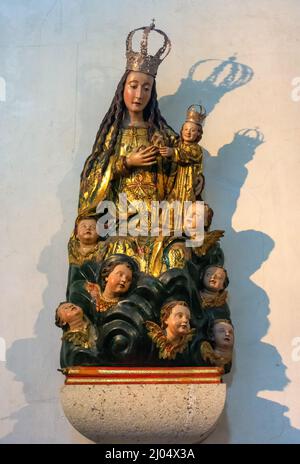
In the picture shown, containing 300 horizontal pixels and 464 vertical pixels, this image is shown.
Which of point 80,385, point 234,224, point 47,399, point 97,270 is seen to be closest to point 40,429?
point 47,399

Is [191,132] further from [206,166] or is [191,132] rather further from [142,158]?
[206,166]

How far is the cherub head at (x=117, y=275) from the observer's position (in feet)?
7.61

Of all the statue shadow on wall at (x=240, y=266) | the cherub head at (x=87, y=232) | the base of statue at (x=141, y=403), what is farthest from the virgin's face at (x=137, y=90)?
the base of statue at (x=141, y=403)

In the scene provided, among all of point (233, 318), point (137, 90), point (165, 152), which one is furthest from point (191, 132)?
point (233, 318)

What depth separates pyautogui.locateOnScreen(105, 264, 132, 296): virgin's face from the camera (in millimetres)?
2316

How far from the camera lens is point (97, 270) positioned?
2418mm

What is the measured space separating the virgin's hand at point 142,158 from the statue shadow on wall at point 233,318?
442 millimetres

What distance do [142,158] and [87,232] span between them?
0.35 metres

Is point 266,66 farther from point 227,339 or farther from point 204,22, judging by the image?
point 227,339

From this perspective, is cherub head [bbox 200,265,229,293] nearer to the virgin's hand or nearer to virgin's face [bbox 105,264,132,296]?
virgin's face [bbox 105,264,132,296]

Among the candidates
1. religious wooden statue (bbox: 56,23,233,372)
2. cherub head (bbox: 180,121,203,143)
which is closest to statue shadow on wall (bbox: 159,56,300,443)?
religious wooden statue (bbox: 56,23,233,372)

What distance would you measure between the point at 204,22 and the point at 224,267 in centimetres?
120

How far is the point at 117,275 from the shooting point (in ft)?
7.61

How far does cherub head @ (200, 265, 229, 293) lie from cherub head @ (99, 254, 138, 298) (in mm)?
301
